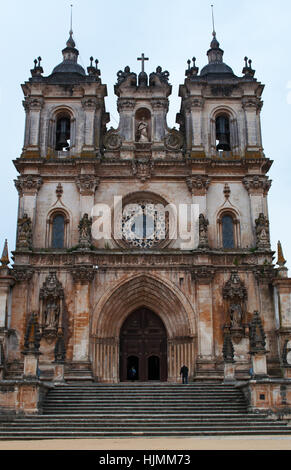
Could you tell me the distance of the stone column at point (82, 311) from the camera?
24453 millimetres

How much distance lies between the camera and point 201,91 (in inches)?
1153

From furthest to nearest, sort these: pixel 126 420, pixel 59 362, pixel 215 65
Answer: pixel 215 65, pixel 59 362, pixel 126 420

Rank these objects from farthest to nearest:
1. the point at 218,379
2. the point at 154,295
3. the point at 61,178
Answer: the point at 61,178, the point at 154,295, the point at 218,379

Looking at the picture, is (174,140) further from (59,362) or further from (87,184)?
(59,362)

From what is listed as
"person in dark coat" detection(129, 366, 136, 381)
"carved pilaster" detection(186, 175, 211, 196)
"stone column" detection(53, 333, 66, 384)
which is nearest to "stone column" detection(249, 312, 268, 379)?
"person in dark coat" detection(129, 366, 136, 381)

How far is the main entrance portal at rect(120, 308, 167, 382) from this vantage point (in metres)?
26.0

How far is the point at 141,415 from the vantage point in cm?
1783

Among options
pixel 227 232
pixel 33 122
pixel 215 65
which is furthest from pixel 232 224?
pixel 33 122

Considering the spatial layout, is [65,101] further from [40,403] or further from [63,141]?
[40,403]

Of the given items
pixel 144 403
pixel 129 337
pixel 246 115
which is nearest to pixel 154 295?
pixel 129 337

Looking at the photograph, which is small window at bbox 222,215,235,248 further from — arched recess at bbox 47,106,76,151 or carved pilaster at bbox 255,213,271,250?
arched recess at bbox 47,106,76,151

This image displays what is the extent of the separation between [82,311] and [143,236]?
5.12 m

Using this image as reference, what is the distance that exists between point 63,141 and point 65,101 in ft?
7.12

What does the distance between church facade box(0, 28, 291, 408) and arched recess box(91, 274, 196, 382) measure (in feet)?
0.18
